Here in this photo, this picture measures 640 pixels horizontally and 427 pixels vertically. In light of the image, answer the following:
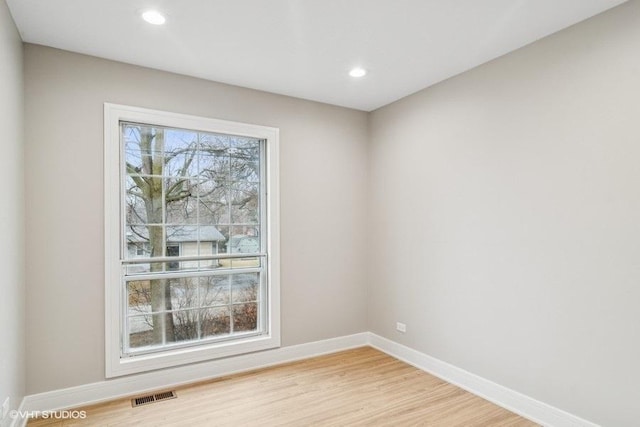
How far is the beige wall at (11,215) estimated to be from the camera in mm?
2117

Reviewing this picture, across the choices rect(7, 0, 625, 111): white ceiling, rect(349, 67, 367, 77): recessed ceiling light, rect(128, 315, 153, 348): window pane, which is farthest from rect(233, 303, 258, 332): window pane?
rect(349, 67, 367, 77): recessed ceiling light

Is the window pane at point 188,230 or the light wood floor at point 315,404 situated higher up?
the window pane at point 188,230

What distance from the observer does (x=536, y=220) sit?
2672 millimetres

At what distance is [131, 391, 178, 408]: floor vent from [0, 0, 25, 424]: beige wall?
737 mm

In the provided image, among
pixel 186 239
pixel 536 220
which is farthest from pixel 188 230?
pixel 536 220

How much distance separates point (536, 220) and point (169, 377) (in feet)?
10.4

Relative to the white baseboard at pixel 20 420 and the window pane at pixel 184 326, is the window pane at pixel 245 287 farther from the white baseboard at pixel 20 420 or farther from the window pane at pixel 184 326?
the white baseboard at pixel 20 420

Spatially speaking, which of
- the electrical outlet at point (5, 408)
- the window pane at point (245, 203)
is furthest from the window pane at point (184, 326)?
the electrical outlet at point (5, 408)

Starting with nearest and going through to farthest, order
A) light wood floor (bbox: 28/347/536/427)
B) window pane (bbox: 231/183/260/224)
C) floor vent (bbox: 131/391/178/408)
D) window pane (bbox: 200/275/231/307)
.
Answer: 1. light wood floor (bbox: 28/347/536/427)
2. floor vent (bbox: 131/391/178/408)
3. window pane (bbox: 200/275/231/307)
4. window pane (bbox: 231/183/260/224)

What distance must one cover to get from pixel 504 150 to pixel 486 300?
1200 mm

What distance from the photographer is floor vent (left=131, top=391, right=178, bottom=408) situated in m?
2.87

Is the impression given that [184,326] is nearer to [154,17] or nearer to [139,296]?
[139,296]

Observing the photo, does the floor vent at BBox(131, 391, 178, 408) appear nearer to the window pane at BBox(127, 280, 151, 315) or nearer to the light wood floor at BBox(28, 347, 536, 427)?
the light wood floor at BBox(28, 347, 536, 427)

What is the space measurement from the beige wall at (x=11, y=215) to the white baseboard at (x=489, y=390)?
123 inches
